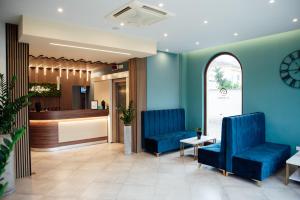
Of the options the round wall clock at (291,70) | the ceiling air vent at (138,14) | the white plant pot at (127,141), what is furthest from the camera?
the white plant pot at (127,141)

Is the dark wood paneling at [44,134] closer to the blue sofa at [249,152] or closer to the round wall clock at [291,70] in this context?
the blue sofa at [249,152]

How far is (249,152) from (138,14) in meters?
3.62

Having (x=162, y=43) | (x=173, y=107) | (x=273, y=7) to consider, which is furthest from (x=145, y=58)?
(x=273, y=7)

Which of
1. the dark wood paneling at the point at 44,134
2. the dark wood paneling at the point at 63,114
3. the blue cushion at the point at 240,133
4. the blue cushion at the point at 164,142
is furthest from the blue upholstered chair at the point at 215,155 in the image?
the dark wood paneling at the point at 44,134

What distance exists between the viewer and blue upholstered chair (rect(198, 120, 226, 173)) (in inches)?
180

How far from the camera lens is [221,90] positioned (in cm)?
700

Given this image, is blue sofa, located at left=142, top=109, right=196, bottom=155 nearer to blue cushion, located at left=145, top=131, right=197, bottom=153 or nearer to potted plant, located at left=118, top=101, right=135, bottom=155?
blue cushion, located at left=145, top=131, right=197, bottom=153

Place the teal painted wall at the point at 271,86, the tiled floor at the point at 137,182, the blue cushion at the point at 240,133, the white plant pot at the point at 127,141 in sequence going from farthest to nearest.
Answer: the white plant pot at the point at 127,141 → the teal painted wall at the point at 271,86 → the blue cushion at the point at 240,133 → the tiled floor at the point at 137,182

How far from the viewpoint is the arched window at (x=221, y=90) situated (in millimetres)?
6500

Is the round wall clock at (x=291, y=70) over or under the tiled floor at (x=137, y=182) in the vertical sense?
over

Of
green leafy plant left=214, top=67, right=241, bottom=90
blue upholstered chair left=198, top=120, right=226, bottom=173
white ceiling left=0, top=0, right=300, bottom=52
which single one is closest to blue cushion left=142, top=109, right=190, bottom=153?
blue upholstered chair left=198, top=120, right=226, bottom=173

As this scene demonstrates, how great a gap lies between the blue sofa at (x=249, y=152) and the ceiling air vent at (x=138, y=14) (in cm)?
246

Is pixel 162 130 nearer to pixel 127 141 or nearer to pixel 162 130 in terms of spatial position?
pixel 162 130

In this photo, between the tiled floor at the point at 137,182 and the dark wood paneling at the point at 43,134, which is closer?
the tiled floor at the point at 137,182
